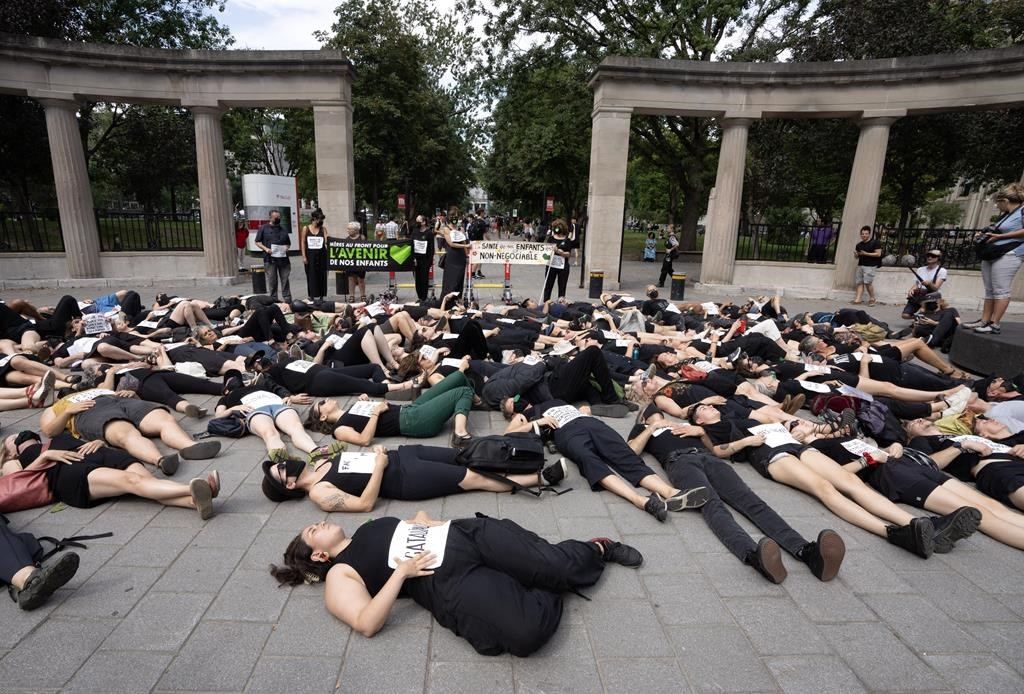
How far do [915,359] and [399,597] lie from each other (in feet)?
32.4

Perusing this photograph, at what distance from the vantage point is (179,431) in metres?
5.03

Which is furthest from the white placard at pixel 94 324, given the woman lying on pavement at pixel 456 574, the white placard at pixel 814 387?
the white placard at pixel 814 387

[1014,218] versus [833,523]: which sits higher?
[1014,218]

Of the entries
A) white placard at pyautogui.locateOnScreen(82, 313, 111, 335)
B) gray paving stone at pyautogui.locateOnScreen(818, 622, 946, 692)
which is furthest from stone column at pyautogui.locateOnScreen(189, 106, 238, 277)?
gray paving stone at pyautogui.locateOnScreen(818, 622, 946, 692)

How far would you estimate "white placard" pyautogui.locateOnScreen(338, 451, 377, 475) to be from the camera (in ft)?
13.4

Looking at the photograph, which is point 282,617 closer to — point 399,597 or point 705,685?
point 399,597

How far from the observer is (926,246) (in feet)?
48.1

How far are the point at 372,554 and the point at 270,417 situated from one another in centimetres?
297

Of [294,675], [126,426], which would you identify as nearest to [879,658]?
[294,675]

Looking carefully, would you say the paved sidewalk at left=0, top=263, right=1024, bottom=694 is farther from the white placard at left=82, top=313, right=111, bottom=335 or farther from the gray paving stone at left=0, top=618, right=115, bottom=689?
the white placard at left=82, top=313, right=111, bottom=335

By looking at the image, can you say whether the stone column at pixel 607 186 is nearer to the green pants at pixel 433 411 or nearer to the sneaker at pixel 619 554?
the green pants at pixel 433 411

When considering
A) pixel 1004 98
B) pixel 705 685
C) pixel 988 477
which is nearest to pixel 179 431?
pixel 705 685

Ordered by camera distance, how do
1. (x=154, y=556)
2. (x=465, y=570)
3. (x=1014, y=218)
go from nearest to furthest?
(x=465, y=570) → (x=154, y=556) → (x=1014, y=218)

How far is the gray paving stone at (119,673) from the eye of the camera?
255 centimetres
